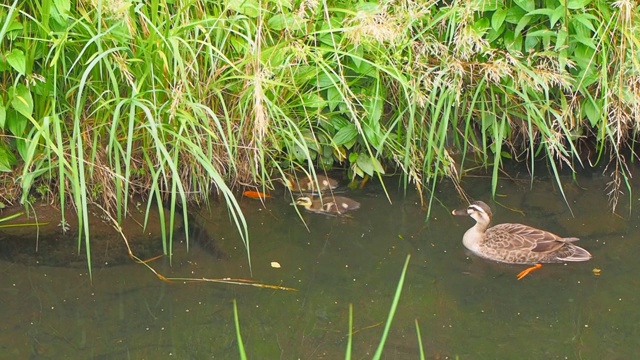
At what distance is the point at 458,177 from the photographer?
6.36 metres

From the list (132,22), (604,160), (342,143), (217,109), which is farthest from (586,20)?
(132,22)

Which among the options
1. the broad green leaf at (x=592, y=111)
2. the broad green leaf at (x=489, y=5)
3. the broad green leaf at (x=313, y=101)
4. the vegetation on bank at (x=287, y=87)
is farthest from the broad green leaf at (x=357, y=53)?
the broad green leaf at (x=592, y=111)

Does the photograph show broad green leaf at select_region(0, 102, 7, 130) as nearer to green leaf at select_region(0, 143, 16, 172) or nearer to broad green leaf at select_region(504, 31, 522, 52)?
green leaf at select_region(0, 143, 16, 172)

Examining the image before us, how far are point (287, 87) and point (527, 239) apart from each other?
1749 millimetres

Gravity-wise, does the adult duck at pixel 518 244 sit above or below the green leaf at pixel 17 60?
below

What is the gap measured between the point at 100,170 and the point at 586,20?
10.3ft

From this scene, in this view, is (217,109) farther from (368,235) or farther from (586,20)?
(586,20)

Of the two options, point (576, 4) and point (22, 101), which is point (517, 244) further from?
point (22, 101)

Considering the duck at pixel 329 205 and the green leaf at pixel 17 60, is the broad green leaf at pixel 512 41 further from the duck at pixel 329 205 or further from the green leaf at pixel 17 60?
the green leaf at pixel 17 60

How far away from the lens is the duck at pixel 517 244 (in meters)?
5.56

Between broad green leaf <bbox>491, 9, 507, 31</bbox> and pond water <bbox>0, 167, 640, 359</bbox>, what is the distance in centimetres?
123

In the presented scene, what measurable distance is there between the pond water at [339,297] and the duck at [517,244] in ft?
0.21

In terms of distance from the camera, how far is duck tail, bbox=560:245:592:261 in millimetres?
5520

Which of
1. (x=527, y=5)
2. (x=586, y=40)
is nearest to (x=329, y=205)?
(x=527, y=5)
